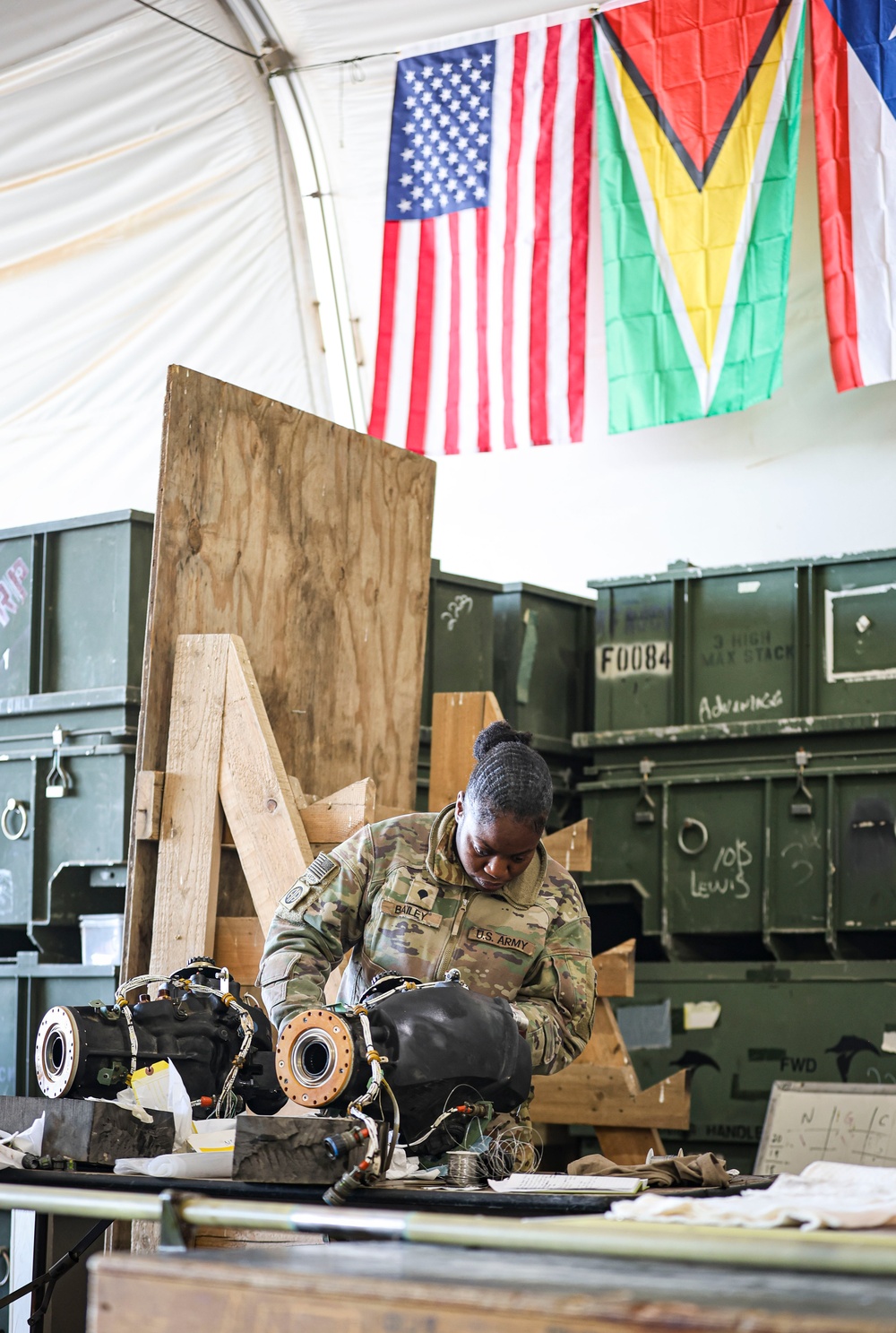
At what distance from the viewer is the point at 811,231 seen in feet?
29.1

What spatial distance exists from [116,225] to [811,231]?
4.13m

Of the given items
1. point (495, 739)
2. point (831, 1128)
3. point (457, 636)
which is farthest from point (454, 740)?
point (831, 1128)

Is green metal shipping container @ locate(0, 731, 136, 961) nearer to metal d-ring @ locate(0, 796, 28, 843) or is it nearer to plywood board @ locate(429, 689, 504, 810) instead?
metal d-ring @ locate(0, 796, 28, 843)

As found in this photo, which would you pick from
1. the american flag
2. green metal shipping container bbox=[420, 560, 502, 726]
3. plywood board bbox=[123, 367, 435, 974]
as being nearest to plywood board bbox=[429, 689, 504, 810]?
plywood board bbox=[123, 367, 435, 974]

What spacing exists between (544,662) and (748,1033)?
6.64 ft

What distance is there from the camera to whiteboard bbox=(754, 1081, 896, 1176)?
6715 millimetres

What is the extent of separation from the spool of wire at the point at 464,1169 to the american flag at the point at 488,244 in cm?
612

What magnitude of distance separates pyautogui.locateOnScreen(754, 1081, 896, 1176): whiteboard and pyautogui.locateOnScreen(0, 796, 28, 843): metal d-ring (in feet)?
10.9

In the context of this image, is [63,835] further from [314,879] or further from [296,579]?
[314,879]

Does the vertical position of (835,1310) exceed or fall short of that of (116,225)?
it falls short

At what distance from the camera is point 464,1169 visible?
3.26 m

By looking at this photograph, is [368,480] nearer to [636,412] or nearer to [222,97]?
[636,412]

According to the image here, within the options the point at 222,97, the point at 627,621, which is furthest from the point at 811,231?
the point at 222,97

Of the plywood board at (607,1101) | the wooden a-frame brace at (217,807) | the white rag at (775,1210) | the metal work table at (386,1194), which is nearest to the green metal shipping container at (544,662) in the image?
the plywood board at (607,1101)
